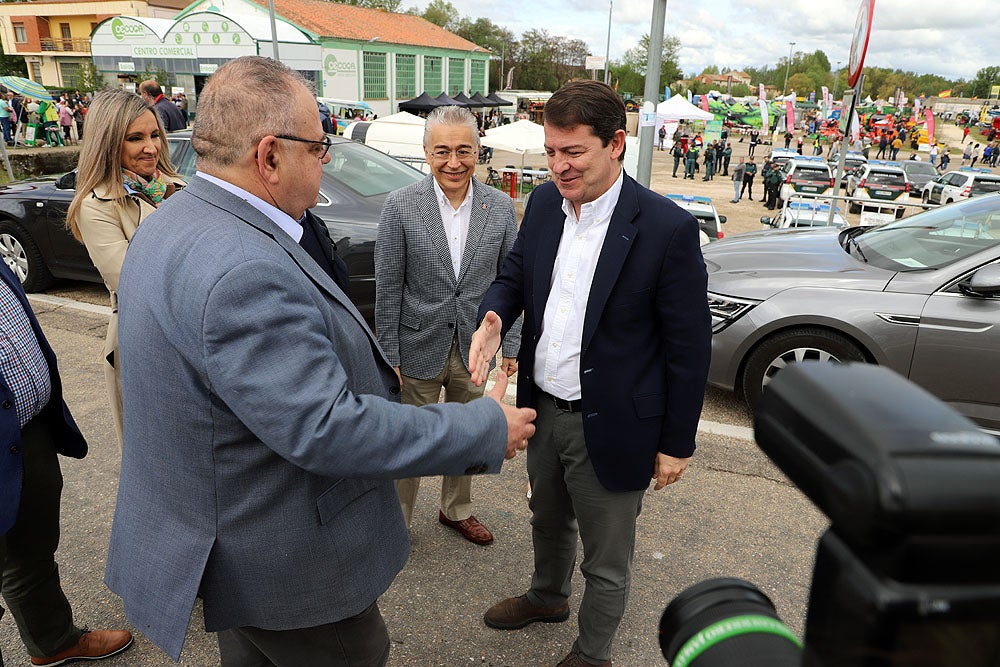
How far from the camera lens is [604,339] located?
2025 mm

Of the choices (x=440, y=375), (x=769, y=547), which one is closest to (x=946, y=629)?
(x=440, y=375)

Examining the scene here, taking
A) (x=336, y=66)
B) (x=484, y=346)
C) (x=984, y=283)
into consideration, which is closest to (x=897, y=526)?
(x=484, y=346)

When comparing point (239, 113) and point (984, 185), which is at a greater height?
point (239, 113)

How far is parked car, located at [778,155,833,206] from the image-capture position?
58.7 ft

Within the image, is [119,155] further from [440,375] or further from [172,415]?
[172,415]

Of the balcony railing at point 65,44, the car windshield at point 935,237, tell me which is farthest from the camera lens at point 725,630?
the balcony railing at point 65,44

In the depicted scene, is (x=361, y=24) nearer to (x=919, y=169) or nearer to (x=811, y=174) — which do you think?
(x=811, y=174)

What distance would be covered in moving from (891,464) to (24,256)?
8021 mm

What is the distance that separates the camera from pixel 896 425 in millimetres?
509

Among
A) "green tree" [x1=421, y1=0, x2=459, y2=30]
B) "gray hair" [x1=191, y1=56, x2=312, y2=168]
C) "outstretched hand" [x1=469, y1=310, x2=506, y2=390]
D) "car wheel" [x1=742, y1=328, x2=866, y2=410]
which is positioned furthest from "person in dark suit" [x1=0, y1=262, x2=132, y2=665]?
"green tree" [x1=421, y1=0, x2=459, y2=30]

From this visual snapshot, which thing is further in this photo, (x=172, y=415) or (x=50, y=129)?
(x=50, y=129)

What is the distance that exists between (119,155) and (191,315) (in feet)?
6.46

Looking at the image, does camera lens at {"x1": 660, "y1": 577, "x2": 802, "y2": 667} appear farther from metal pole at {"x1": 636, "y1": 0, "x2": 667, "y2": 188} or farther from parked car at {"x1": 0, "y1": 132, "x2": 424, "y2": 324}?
metal pole at {"x1": 636, "y1": 0, "x2": 667, "y2": 188}

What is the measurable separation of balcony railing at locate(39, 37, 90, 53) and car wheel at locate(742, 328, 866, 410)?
65.6 meters
